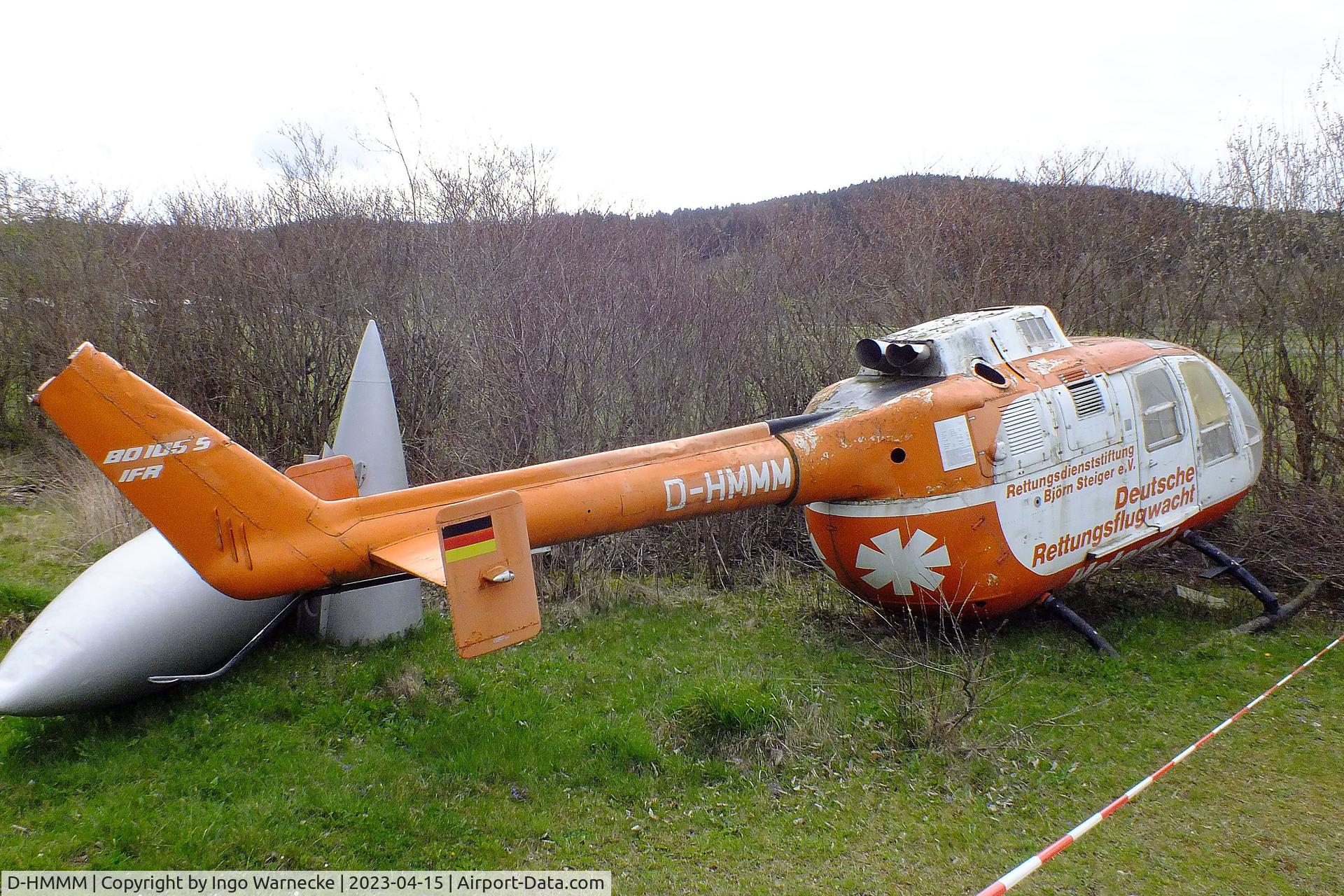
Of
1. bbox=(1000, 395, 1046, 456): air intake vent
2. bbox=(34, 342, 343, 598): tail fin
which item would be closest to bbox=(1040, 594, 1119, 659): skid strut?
bbox=(1000, 395, 1046, 456): air intake vent

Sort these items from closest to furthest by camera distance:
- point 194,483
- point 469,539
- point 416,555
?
point 469,539
point 194,483
point 416,555

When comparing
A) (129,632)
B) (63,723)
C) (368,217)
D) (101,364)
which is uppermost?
(368,217)

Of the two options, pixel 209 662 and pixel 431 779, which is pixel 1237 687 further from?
pixel 209 662

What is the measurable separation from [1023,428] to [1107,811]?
307cm

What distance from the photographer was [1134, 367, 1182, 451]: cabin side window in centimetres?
717

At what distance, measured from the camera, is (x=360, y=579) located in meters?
4.52

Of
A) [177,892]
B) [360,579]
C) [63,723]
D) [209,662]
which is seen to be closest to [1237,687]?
[360,579]

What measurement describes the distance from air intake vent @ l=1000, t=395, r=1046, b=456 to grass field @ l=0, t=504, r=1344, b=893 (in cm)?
177

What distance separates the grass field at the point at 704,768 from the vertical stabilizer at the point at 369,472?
0.65ft

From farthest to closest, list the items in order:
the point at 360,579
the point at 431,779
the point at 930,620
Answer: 1. the point at 930,620
2. the point at 431,779
3. the point at 360,579

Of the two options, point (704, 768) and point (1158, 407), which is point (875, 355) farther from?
point (704, 768)

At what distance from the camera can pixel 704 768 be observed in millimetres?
5094

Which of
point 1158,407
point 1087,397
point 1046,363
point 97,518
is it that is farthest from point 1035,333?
point 97,518

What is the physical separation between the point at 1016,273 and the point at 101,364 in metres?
10.3
